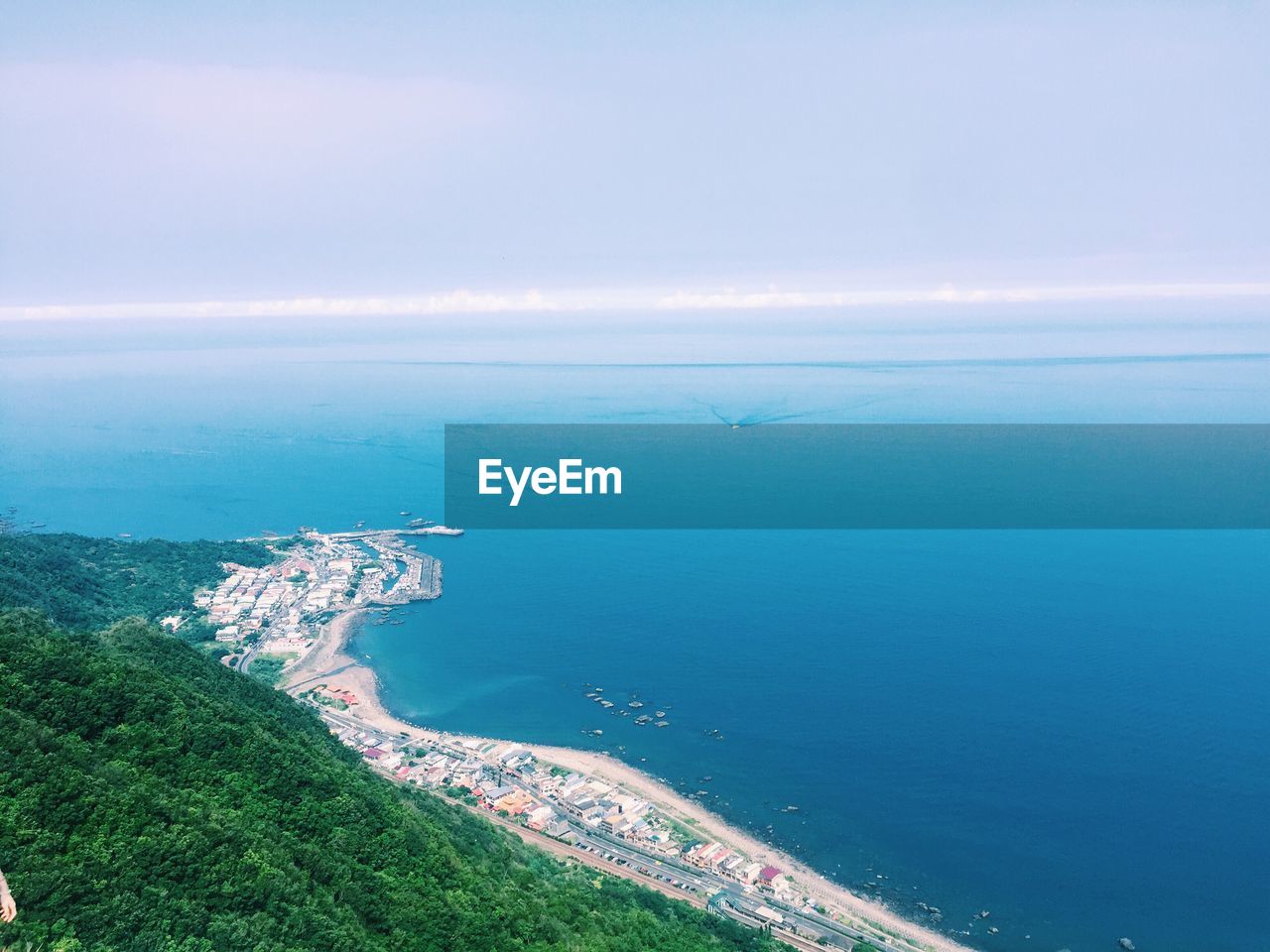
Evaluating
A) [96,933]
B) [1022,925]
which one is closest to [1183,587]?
[1022,925]

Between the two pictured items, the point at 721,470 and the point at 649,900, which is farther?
the point at 721,470

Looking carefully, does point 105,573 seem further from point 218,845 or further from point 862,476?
point 862,476

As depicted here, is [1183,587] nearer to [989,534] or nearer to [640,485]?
[989,534]

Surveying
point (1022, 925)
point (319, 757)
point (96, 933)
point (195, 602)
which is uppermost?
point (96, 933)

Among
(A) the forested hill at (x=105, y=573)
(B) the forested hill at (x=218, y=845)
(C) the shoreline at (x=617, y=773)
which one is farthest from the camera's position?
(A) the forested hill at (x=105, y=573)

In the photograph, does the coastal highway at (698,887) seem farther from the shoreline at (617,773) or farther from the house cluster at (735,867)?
the shoreline at (617,773)

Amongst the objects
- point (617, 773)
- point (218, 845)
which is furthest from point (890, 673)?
point (218, 845)

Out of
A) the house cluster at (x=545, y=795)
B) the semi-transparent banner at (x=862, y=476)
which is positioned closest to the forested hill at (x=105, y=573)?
the house cluster at (x=545, y=795)
